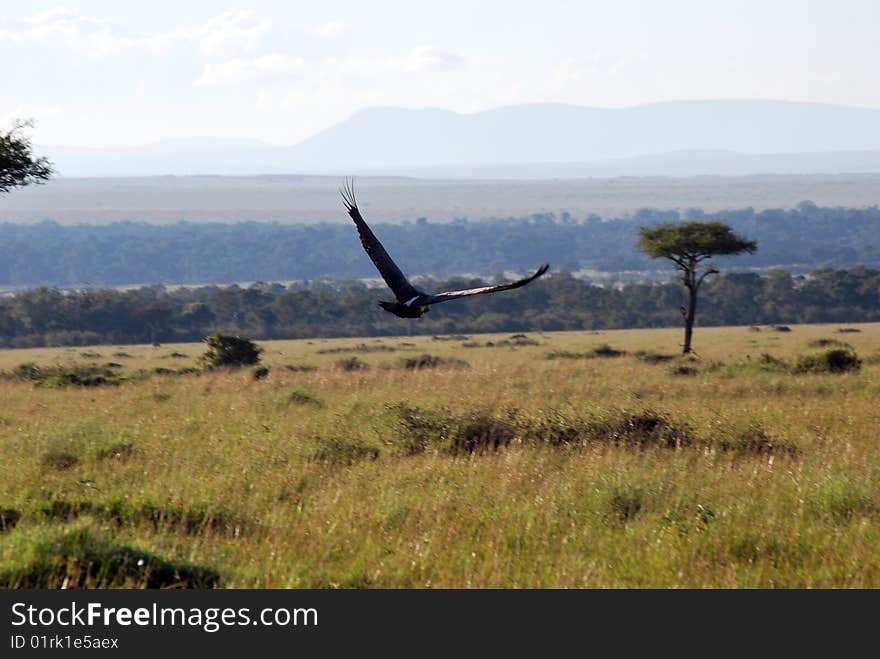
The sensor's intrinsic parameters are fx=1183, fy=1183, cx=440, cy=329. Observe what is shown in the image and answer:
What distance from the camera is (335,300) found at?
73.4 metres

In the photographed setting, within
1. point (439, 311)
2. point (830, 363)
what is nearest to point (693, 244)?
point (830, 363)

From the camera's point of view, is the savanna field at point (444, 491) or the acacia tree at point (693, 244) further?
the acacia tree at point (693, 244)

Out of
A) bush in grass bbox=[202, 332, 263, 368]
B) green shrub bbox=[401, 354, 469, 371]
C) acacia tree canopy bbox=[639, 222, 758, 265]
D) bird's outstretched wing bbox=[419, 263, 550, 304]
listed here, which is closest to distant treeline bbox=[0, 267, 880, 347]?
acacia tree canopy bbox=[639, 222, 758, 265]

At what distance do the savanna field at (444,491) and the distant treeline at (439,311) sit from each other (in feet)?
164

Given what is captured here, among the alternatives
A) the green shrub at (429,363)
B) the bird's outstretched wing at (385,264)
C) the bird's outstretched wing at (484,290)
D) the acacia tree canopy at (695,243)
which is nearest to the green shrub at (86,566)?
the bird's outstretched wing at (484,290)

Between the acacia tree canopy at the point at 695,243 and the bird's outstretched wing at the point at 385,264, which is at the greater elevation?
the bird's outstretched wing at the point at 385,264

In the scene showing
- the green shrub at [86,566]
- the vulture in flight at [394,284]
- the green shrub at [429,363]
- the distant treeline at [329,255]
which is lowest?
the distant treeline at [329,255]

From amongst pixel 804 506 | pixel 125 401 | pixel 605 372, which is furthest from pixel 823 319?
pixel 804 506

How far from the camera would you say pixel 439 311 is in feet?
246

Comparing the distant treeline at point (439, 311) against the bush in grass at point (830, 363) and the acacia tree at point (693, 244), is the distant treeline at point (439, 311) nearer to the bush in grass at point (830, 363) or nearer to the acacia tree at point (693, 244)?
the acacia tree at point (693, 244)

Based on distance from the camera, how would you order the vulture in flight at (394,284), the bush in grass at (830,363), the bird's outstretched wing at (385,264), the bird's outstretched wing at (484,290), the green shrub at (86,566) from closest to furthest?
the green shrub at (86,566), the bird's outstretched wing at (484,290), the vulture in flight at (394,284), the bird's outstretched wing at (385,264), the bush in grass at (830,363)

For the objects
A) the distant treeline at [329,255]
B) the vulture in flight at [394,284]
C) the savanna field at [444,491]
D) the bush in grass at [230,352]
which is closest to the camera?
the savanna field at [444,491]

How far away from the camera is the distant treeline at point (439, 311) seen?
65.6 meters
